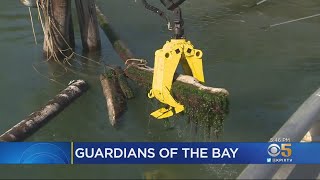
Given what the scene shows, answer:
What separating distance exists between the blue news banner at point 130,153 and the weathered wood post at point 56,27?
5046mm

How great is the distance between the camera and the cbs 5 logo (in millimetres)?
5691

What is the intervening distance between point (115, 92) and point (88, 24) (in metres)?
3.76

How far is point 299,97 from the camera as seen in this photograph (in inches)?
382

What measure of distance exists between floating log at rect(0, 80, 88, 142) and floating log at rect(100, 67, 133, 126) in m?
0.63

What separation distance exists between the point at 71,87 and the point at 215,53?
483cm

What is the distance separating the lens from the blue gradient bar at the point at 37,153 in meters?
6.80

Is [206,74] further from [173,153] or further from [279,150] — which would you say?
[279,150]

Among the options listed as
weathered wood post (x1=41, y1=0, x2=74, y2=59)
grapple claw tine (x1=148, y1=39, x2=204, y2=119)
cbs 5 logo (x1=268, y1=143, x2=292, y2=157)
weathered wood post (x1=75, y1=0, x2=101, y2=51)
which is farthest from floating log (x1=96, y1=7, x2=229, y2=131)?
weathered wood post (x1=75, y1=0, x2=101, y2=51)

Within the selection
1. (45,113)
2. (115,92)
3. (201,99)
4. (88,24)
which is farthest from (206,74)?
(45,113)

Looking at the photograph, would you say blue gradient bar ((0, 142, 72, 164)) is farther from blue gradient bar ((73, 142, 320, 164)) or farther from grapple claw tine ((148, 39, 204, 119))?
grapple claw tine ((148, 39, 204, 119))

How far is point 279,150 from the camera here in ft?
18.8

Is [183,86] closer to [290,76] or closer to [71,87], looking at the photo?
[71,87]

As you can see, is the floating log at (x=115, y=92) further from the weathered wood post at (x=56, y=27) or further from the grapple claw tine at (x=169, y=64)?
the weathered wood post at (x=56, y=27)

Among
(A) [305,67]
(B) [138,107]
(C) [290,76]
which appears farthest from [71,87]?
(A) [305,67]
